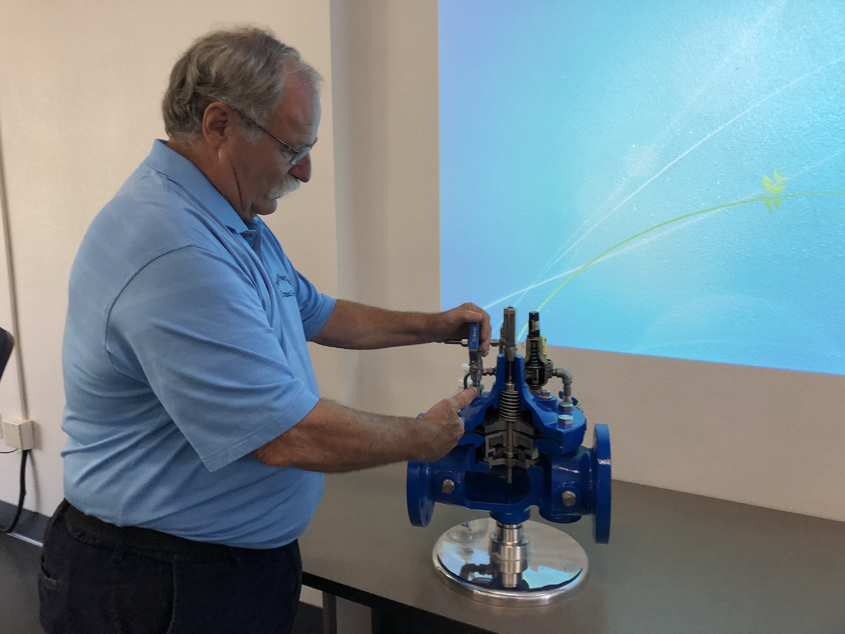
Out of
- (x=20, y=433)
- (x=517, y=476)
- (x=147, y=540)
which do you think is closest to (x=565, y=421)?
(x=517, y=476)

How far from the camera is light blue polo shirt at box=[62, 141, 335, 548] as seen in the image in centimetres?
81

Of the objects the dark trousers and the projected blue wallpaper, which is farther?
the projected blue wallpaper

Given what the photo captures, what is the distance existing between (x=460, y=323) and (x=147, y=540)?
0.74 metres

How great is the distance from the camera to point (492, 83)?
1578 mm

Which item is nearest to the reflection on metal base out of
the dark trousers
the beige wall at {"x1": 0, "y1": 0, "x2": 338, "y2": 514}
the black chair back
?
the dark trousers

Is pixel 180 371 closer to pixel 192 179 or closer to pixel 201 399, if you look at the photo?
pixel 201 399

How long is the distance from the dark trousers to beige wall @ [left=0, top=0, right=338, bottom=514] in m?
0.81

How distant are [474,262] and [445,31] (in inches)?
24.4

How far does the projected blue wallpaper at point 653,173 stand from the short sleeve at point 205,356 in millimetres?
934

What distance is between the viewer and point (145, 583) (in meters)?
0.98

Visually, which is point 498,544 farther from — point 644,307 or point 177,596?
point 644,307

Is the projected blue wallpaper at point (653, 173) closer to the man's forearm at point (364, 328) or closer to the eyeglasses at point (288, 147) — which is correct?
the man's forearm at point (364, 328)

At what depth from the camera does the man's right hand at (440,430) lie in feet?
3.10

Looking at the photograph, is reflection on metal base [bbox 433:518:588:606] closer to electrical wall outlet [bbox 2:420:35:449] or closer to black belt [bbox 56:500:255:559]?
black belt [bbox 56:500:255:559]
